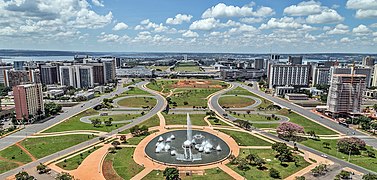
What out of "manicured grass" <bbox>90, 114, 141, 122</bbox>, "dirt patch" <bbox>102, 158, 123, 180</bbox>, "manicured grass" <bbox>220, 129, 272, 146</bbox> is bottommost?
"dirt patch" <bbox>102, 158, 123, 180</bbox>

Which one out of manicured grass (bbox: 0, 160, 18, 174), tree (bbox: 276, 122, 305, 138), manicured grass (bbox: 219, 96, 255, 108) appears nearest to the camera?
manicured grass (bbox: 0, 160, 18, 174)

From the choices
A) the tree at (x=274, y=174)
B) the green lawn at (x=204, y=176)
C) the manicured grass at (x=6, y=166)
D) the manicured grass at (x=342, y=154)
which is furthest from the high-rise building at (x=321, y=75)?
the manicured grass at (x=6, y=166)

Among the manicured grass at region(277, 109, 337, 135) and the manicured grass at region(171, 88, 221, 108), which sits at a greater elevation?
the manicured grass at region(171, 88, 221, 108)

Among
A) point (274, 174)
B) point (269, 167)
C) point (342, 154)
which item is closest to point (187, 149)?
point (269, 167)

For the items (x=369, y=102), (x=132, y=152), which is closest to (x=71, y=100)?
(x=132, y=152)

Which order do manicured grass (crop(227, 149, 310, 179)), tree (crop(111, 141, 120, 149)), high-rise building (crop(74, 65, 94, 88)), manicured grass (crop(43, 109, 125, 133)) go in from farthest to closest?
high-rise building (crop(74, 65, 94, 88)), manicured grass (crop(43, 109, 125, 133)), tree (crop(111, 141, 120, 149)), manicured grass (crop(227, 149, 310, 179))

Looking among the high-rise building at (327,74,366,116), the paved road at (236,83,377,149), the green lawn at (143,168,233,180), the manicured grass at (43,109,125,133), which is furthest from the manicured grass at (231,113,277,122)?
the manicured grass at (43,109,125,133)

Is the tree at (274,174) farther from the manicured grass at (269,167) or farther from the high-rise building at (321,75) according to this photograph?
the high-rise building at (321,75)

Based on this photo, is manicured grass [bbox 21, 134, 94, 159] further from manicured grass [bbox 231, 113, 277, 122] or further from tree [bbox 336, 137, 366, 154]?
tree [bbox 336, 137, 366, 154]
